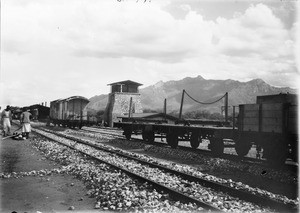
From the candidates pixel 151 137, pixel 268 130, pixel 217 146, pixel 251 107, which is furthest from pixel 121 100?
pixel 268 130

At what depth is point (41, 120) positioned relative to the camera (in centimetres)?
5212

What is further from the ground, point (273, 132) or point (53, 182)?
point (273, 132)

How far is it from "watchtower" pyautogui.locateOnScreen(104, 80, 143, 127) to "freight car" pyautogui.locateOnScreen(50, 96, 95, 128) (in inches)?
278

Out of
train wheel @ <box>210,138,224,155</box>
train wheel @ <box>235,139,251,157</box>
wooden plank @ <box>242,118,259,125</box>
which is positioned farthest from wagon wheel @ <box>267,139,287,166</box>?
train wheel @ <box>210,138,224,155</box>

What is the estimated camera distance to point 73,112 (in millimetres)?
34250

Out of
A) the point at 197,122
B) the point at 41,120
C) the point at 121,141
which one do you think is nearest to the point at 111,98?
the point at 41,120

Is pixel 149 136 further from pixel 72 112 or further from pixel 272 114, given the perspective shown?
pixel 72 112

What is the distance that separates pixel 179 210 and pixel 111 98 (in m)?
39.6

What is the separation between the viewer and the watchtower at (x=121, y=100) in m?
42.3

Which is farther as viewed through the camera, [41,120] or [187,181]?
[41,120]

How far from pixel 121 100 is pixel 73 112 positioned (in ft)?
33.1

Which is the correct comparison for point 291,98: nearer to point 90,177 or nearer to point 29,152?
point 90,177

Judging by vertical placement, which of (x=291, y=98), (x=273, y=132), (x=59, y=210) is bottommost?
(x=59, y=210)

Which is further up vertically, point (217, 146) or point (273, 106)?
point (273, 106)
